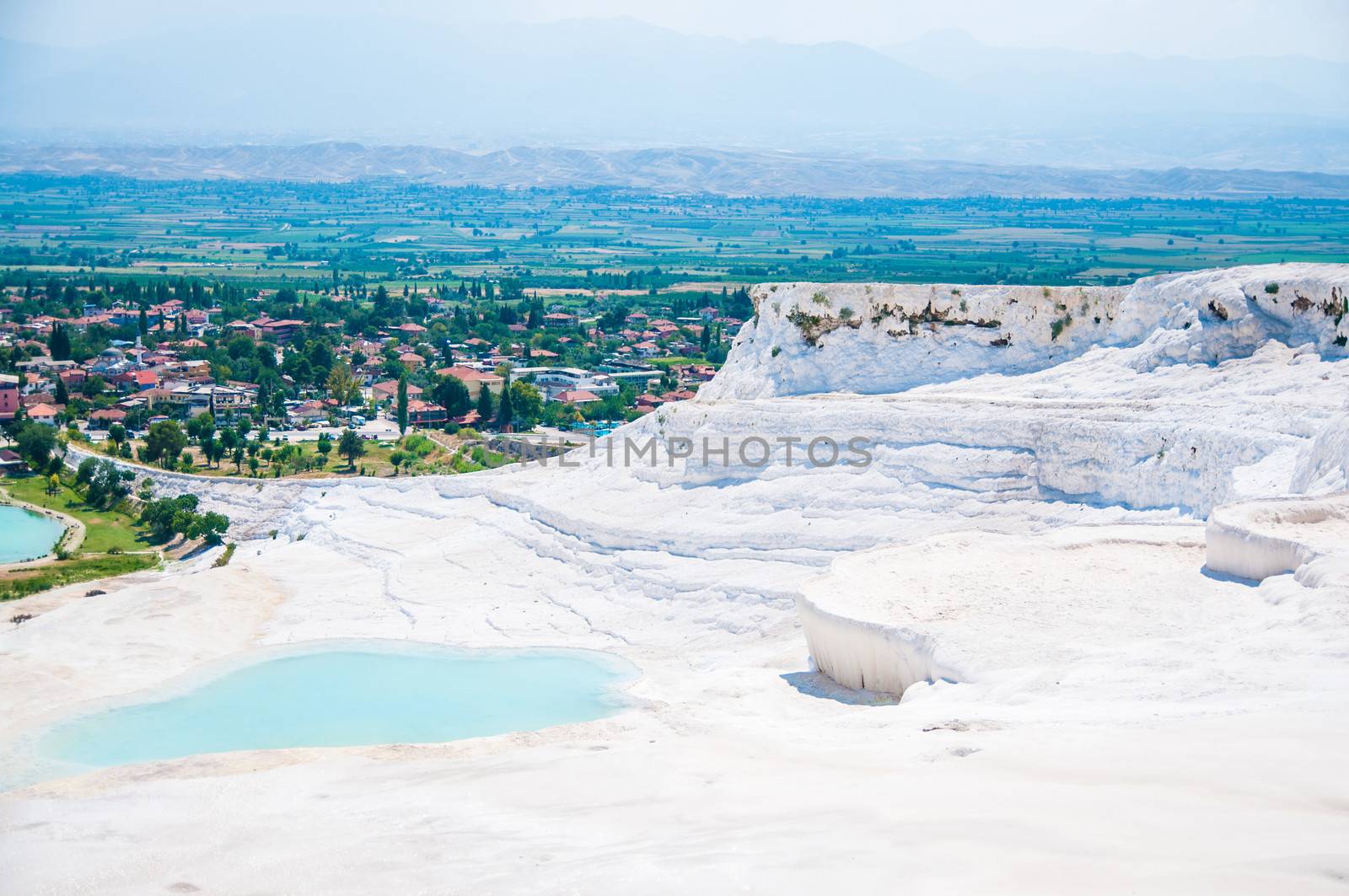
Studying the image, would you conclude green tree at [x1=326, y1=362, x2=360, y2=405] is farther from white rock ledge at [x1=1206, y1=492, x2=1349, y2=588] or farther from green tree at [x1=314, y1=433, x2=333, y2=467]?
white rock ledge at [x1=1206, y1=492, x2=1349, y2=588]

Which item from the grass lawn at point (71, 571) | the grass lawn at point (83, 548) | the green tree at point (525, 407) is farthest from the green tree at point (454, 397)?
the grass lawn at point (71, 571)

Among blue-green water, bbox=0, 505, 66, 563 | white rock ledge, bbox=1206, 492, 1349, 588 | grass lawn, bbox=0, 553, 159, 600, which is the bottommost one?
blue-green water, bbox=0, 505, 66, 563

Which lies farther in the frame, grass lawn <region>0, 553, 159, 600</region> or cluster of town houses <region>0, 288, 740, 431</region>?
cluster of town houses <region>0, 288, 740, 431</region>

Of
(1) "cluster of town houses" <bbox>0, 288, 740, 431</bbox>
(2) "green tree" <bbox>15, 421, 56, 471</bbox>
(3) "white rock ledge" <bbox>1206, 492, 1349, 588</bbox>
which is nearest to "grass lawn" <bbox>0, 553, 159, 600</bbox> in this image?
(2) "green tree" <bbox>15, 421, 56, 471</bbox>

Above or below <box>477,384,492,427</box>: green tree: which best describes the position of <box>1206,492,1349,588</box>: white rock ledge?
above

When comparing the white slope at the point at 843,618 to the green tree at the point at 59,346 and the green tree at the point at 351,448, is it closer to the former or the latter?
the green tree at the point at 351,448

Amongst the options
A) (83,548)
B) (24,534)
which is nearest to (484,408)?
(24,534)

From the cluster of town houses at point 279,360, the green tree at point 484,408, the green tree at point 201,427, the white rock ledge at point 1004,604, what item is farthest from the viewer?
the cluster of town houses at point 279,360
